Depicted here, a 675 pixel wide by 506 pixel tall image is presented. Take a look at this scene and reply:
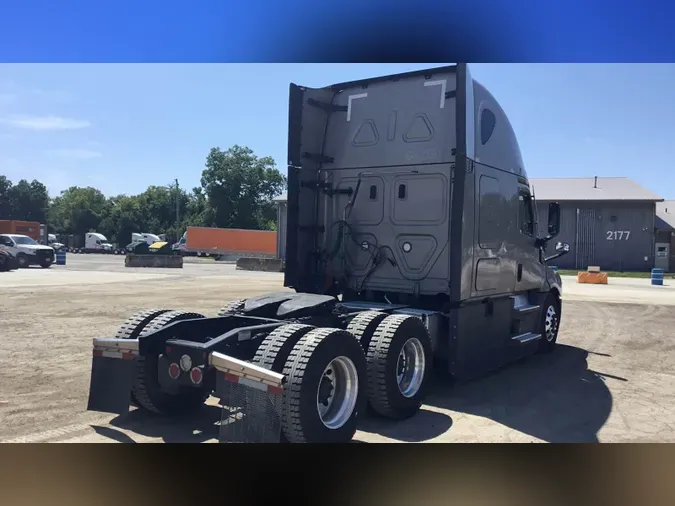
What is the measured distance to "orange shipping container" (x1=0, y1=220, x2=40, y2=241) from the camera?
122ft

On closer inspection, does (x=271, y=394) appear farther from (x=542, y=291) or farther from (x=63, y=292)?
(x=63, y=292)

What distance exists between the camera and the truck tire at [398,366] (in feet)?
18.3

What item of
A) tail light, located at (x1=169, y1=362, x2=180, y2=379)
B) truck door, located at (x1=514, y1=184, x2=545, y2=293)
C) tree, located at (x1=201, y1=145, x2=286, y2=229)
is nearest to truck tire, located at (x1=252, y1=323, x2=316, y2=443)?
tail light, located at (x1=169, y1=362, x2=180, y2=379)

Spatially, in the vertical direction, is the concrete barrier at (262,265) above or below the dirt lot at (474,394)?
above

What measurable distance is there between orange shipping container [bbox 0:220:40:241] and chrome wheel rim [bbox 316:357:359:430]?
121ft

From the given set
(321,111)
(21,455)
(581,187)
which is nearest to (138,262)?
(321,111)

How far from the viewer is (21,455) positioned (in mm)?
4684

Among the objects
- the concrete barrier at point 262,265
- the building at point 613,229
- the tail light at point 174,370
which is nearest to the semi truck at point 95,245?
the building at point 613,229

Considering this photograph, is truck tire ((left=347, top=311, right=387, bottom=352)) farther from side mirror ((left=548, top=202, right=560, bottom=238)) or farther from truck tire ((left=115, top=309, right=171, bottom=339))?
side mirror ((left=548, top=202, right=560, bottom=238))

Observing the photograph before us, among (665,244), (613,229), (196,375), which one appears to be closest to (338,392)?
(196,375)

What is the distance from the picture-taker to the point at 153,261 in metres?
33.2

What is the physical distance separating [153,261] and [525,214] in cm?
2809

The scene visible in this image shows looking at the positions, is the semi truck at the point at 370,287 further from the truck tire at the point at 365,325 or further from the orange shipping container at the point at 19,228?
the orange shipping container at the point at 19,228

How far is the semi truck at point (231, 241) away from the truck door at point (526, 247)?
131ft
